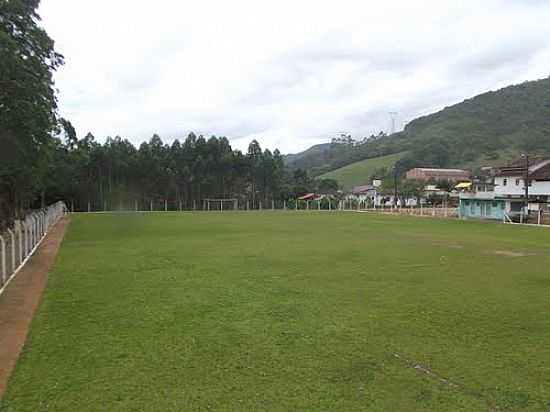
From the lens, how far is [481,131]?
319ft

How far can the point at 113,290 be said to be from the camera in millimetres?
9344

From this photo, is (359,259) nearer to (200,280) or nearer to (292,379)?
(200,280)

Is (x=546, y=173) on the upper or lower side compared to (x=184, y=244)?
upper

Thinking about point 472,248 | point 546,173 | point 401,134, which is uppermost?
point 401,134

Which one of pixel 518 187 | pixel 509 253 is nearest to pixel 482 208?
pixel 518 187

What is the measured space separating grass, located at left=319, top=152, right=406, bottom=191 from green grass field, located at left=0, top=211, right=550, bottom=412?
94179 mm

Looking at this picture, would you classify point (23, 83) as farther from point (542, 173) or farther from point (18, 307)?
point (542, 173)

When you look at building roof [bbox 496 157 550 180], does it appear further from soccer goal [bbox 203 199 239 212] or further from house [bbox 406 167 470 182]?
house [bbox 406 167 470 182]

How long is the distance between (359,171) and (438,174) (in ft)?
88.3

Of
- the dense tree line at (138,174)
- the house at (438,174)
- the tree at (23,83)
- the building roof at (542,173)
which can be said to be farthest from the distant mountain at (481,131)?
the tree at (23,83)

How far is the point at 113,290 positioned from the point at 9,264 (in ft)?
12.9

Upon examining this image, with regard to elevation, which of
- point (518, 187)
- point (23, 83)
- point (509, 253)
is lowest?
point (509, 253)

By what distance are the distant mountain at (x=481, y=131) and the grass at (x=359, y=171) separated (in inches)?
137

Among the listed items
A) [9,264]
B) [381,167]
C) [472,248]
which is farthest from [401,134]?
[9,264]
